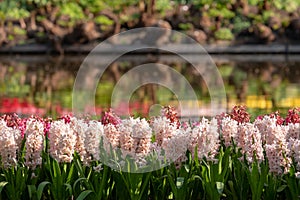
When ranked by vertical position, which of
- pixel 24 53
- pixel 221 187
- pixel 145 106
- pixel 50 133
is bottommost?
pixel 221 187

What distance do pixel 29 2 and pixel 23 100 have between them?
751 inches

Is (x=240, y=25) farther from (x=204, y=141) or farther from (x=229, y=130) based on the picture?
(x=204, y=141)

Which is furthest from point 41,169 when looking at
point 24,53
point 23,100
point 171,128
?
point 24,53

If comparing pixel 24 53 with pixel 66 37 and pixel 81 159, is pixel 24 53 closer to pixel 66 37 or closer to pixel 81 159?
pixel 66 37

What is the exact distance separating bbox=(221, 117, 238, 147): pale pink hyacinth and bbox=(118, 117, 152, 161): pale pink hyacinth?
0.67m

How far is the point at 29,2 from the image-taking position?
113ft

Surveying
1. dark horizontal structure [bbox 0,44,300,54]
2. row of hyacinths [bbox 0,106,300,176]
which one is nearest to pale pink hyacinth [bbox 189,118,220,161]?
row of hyacinths [bbox 0,106,300,176]

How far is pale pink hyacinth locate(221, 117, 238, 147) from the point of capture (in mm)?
5953

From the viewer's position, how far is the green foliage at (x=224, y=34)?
32.9 metres

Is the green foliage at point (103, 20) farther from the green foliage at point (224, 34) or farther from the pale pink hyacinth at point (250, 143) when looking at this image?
the pale pink hyacinth at point (250, 143)

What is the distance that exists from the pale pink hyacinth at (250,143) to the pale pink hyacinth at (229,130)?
0.08m

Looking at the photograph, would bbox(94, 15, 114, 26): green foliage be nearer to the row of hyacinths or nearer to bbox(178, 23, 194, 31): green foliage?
bbox(178, 23, 194, 31): green foliage

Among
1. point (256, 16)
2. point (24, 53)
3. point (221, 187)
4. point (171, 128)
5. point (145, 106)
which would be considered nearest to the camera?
point (221, 187)

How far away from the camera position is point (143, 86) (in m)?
19.3
